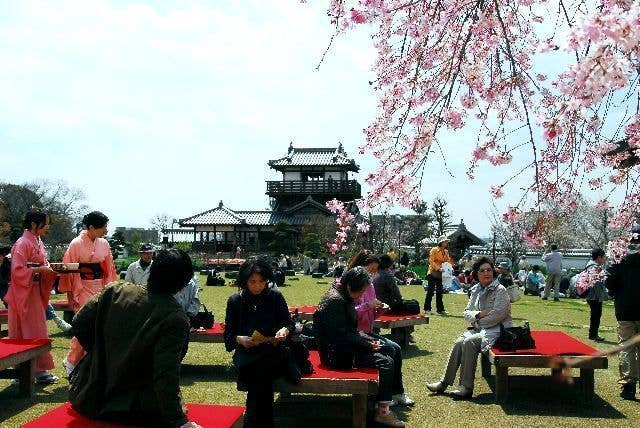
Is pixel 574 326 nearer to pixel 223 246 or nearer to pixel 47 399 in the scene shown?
pixel 47 399

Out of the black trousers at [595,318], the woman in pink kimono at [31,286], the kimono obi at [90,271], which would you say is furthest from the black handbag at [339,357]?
the black trousers at [595,318]

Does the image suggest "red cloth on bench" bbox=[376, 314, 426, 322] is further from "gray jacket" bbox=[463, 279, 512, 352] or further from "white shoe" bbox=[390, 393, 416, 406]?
"white shoe" bbox=[390, 393, 416, 406]

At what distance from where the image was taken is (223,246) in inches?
1811

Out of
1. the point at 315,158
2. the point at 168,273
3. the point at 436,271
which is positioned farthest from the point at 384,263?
the point at 315,158

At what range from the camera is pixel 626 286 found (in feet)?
20.5

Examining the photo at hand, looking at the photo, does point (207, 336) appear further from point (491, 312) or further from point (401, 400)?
point (491, 312)

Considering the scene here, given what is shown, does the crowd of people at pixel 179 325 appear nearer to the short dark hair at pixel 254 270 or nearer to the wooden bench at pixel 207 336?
the short dark hair at pixel 254 270

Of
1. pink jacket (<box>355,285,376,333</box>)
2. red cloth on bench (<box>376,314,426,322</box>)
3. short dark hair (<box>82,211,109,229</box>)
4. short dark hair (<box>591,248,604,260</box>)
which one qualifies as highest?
short dark hair (<box>82,211,109,229</box>)

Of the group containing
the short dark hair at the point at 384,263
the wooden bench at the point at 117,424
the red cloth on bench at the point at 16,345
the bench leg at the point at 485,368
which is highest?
the short dark hair at the point at 384,263

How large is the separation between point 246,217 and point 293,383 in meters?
42.6

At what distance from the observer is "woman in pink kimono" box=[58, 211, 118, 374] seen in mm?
6246

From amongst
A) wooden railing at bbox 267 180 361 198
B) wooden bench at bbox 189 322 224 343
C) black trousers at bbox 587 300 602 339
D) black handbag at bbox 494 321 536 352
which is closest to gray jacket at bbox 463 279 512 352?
black handbag at bbox 494 321 536 352

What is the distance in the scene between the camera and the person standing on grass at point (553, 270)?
55.2ft

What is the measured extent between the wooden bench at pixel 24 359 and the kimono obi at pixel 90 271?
730 mm
